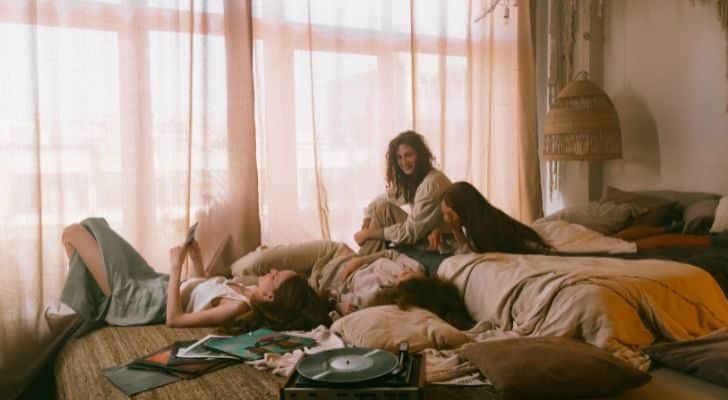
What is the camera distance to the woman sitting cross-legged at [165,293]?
7.36 ft

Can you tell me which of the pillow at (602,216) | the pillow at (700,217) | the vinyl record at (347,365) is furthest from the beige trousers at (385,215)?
the vinyl record at (347,365)

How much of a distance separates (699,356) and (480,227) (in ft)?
3.52

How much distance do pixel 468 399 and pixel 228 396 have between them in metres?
0.62

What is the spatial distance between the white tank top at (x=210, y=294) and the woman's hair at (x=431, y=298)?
1.84ft

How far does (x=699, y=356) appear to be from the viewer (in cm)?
157

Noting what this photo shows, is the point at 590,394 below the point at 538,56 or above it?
below

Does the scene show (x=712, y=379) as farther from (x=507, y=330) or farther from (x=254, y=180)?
(x=254, y=180)

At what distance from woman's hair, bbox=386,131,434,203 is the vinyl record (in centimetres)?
203

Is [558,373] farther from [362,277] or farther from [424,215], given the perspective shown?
[424,215]

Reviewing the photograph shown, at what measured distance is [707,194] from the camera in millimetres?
3377

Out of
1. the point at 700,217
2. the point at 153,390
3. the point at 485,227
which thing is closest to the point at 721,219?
the point at 700,217

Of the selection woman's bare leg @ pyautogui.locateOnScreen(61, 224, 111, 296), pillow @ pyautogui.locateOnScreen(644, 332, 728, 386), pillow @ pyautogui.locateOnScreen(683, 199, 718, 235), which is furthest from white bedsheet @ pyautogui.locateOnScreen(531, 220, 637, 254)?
Answer: woman's bare leg @ pyautogui.locateOnScreen(61, 224, 111, 296)

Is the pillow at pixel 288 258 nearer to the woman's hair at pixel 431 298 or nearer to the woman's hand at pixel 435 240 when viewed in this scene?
the woman's hand at pixel 435 240

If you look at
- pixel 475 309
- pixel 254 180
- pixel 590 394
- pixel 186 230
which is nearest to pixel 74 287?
pixel 186 230
